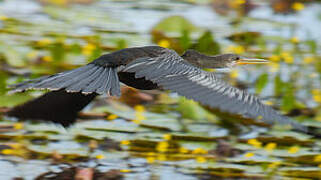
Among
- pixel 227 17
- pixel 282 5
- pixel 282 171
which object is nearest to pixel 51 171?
pixel 282 171

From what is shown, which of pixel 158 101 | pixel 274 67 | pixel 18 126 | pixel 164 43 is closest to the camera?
pixel 18 126

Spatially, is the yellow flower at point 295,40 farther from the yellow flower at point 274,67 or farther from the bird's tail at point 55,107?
the bird's tail at point 55,107

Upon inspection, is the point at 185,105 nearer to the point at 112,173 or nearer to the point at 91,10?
the point at 112,173

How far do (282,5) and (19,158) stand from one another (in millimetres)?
4653

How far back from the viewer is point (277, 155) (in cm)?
613

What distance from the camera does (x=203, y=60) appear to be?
6.16m

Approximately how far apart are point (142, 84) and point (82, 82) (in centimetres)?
50

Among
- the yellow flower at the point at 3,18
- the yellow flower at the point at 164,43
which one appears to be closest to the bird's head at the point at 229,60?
the yellow flower at the point at 164,43

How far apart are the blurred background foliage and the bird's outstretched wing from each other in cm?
70

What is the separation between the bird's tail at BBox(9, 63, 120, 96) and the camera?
17.0ft

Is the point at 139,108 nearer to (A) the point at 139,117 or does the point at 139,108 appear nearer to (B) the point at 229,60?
(A) the point at 139,117

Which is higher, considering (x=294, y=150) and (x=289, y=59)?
(x=289, y=59)

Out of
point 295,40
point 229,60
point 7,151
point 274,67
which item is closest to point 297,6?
point 295,40

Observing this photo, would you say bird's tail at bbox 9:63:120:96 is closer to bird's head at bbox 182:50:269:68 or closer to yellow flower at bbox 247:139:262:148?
bird's head at bbox 182:50:269:68
